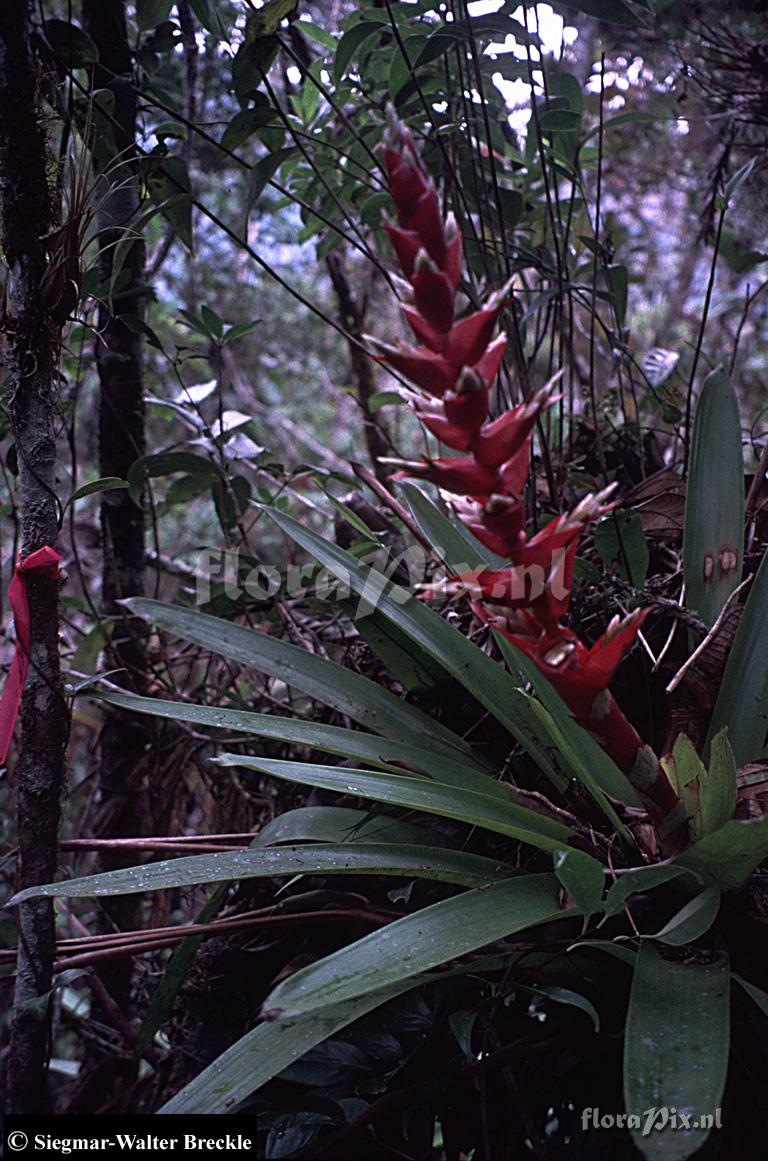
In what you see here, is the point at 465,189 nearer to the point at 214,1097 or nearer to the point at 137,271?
the point at 137,271

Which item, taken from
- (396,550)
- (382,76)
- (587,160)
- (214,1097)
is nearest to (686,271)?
(587,160)

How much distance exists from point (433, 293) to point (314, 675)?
57 centimetres

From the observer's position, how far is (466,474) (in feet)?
1.76

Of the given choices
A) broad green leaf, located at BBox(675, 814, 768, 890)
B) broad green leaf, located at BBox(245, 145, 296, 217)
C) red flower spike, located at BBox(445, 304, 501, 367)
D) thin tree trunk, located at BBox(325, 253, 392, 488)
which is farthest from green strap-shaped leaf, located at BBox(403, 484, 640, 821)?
thin tree trunk, located at BBox(325, 253, 392, 488)

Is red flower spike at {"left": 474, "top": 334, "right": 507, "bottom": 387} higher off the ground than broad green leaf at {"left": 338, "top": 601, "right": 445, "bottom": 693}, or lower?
higher

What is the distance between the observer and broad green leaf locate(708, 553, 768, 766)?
826 mm

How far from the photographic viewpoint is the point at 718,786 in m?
0.67

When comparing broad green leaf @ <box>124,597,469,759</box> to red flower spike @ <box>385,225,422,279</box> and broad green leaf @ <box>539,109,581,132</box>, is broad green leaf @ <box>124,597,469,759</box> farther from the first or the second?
broad green leaf @ <box>539,109,581,132</box>

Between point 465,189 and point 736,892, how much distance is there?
3.84 feet

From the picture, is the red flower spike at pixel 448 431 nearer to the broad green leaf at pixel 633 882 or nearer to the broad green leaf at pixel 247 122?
the broad green leaf at pixel 633 882

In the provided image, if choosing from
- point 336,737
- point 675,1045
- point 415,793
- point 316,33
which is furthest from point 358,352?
point 675,1045

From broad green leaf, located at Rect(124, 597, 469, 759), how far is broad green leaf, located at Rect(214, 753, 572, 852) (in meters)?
0.16

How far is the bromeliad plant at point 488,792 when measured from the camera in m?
0.53

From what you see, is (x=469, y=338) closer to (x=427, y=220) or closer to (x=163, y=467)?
(x=427, y=220)
